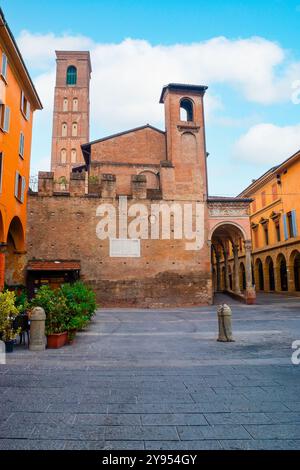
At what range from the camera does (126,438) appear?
3049 mm

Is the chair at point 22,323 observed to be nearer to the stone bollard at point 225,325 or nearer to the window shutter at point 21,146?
the stone bollard at point 225,325

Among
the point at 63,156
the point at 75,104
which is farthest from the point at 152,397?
the point at 75,104

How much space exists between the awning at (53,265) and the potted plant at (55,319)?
10.0 metres

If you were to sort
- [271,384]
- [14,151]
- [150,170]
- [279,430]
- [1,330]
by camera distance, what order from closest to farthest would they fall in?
1. [279,430]
2. [271,384]
3. [1,330]
4. [14,151]
5. [150,170]

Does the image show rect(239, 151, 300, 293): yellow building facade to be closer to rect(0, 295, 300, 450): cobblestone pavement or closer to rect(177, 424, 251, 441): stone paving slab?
rect(0, 295, 300, 450): cobblestone pavement

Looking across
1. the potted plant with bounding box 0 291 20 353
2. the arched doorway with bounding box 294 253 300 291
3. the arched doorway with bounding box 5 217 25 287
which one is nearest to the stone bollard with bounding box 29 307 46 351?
the potted plant with bounding box 0 291 20 353

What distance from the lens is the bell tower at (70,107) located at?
50.0 meters

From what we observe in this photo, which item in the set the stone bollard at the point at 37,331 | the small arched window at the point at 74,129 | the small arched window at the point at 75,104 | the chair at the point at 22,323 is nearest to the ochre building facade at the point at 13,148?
the chair at the point at 22,323

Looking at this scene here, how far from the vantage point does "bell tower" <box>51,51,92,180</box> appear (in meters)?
50.0

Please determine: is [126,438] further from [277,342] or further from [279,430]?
[277,342]

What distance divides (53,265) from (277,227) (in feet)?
71.8
